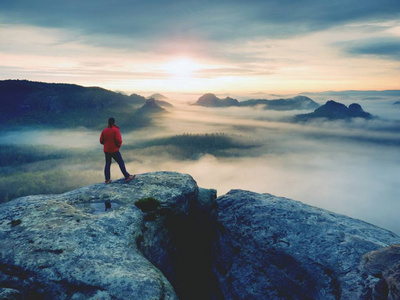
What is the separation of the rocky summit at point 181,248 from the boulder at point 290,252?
0.06 m

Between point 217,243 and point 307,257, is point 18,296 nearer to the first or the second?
point 217,243

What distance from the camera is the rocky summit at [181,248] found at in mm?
10008

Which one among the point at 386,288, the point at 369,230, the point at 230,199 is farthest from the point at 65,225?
the point at 369,230

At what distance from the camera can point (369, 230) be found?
16.8m

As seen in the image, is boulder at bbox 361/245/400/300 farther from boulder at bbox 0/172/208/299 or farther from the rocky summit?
boulder at bbox 0/172/208/299

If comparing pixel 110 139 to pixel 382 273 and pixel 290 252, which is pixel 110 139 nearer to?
pixel 290 252

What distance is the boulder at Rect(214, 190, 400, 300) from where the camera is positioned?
12838mm

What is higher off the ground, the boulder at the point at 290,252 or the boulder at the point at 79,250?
the boulder at the point at 79,250

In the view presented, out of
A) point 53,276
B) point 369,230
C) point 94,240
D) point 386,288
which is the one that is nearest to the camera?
point 386,288

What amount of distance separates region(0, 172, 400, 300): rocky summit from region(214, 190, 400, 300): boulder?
0.06 metres

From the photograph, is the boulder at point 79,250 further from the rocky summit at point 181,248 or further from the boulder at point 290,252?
the boulder at point 290,252

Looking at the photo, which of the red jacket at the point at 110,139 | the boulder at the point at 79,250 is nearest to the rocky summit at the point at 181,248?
the boulder at the point at 79,250

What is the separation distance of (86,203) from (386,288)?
51.6ft

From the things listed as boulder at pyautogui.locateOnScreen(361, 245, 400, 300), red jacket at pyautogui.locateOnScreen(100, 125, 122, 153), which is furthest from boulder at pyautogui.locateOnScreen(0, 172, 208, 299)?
boulder at pyautogui.locateOnScreen(361, 245, 400, 300)
